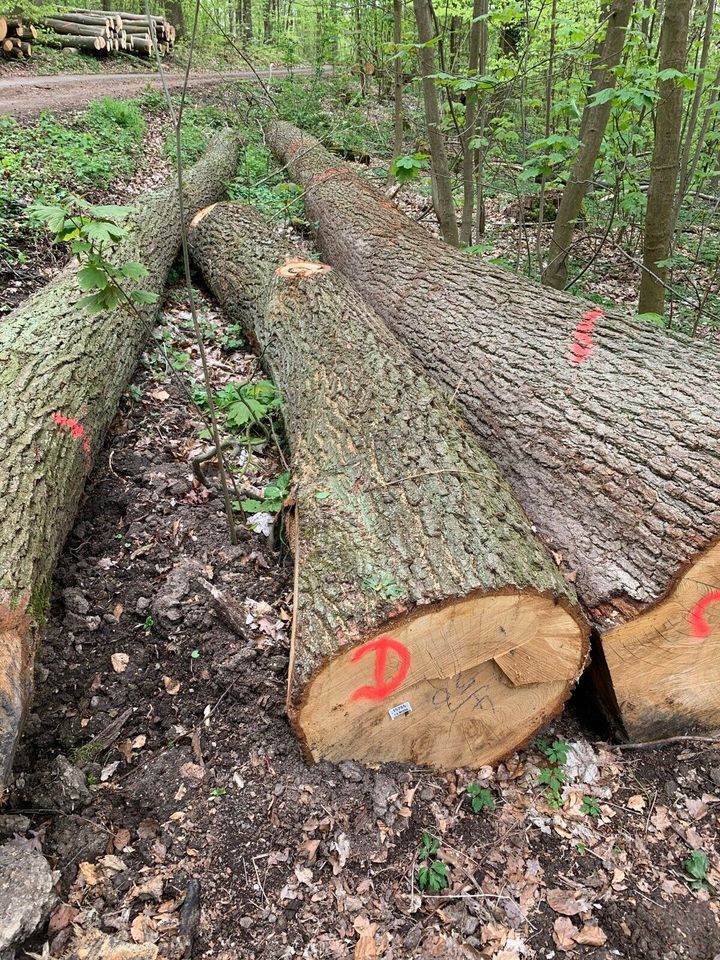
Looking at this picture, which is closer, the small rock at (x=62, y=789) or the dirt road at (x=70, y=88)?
the small rock at (x=62, y=789)

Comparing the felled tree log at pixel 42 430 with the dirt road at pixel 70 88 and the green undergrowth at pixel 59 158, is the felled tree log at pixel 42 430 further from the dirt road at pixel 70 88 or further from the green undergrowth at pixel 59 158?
the dirt road at pixel 70 88

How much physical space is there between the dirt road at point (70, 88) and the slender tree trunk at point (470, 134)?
336 cm

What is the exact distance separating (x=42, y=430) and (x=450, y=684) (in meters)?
2.38

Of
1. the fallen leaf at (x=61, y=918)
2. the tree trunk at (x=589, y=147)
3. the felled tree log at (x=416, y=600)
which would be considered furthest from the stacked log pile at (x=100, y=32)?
the fallen leaf at (x=61, y=918)

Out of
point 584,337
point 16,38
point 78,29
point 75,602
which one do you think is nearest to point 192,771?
point 75,602

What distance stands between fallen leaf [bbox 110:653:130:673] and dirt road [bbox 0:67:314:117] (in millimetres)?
8621

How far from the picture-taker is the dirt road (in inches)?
371

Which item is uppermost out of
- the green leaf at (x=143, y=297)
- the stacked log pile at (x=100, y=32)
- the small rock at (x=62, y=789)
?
the stacked log pile at (x=100, y=32)

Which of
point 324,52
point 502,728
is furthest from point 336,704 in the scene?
point 324,52

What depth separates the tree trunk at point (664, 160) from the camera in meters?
3.97

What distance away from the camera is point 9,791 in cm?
210

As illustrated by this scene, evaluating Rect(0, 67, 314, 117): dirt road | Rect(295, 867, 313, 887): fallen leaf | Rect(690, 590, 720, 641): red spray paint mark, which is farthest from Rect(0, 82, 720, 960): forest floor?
Rect(0, 67, 314, 117): dirt road

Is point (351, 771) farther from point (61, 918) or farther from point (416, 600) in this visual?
point (61, 918)

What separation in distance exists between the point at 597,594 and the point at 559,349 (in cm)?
147
